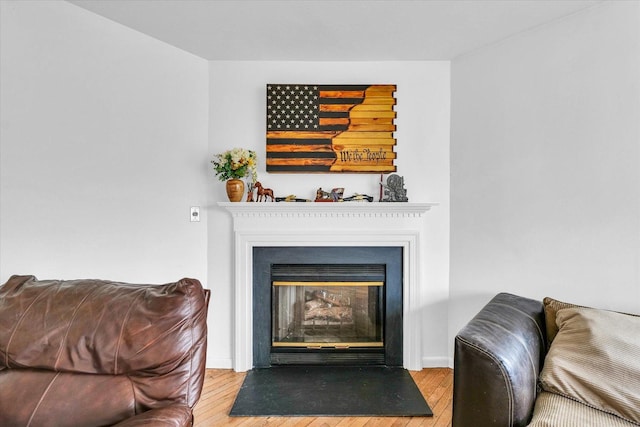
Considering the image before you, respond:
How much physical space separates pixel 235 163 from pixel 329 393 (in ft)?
5.71

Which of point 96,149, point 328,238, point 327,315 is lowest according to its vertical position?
point 327,315

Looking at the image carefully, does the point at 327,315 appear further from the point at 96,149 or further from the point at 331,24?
the point at 331,24

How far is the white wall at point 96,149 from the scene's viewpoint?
1.79m

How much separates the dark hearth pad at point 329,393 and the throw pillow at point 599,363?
88cm

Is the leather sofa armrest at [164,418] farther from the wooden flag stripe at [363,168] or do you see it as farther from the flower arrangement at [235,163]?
the wooden flag stripe at [363,168]

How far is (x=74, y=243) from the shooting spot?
2006 mm

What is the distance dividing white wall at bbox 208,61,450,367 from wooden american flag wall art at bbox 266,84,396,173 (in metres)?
0.08

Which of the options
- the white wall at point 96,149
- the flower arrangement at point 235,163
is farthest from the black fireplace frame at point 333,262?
the flower arrangement at point 235,163

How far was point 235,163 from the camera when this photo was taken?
2.37 m

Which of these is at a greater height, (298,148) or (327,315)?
(298,148)

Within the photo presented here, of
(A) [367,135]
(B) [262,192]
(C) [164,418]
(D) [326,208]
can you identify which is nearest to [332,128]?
(A) [367,135]


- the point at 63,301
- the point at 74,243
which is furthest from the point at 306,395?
the point at 74,243

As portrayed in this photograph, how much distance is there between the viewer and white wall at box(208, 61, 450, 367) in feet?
8.51

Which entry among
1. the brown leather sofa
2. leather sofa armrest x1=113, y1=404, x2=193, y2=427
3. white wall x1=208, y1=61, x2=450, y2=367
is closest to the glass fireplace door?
white wall x1=208, y1=61, x2=450, y2=367
